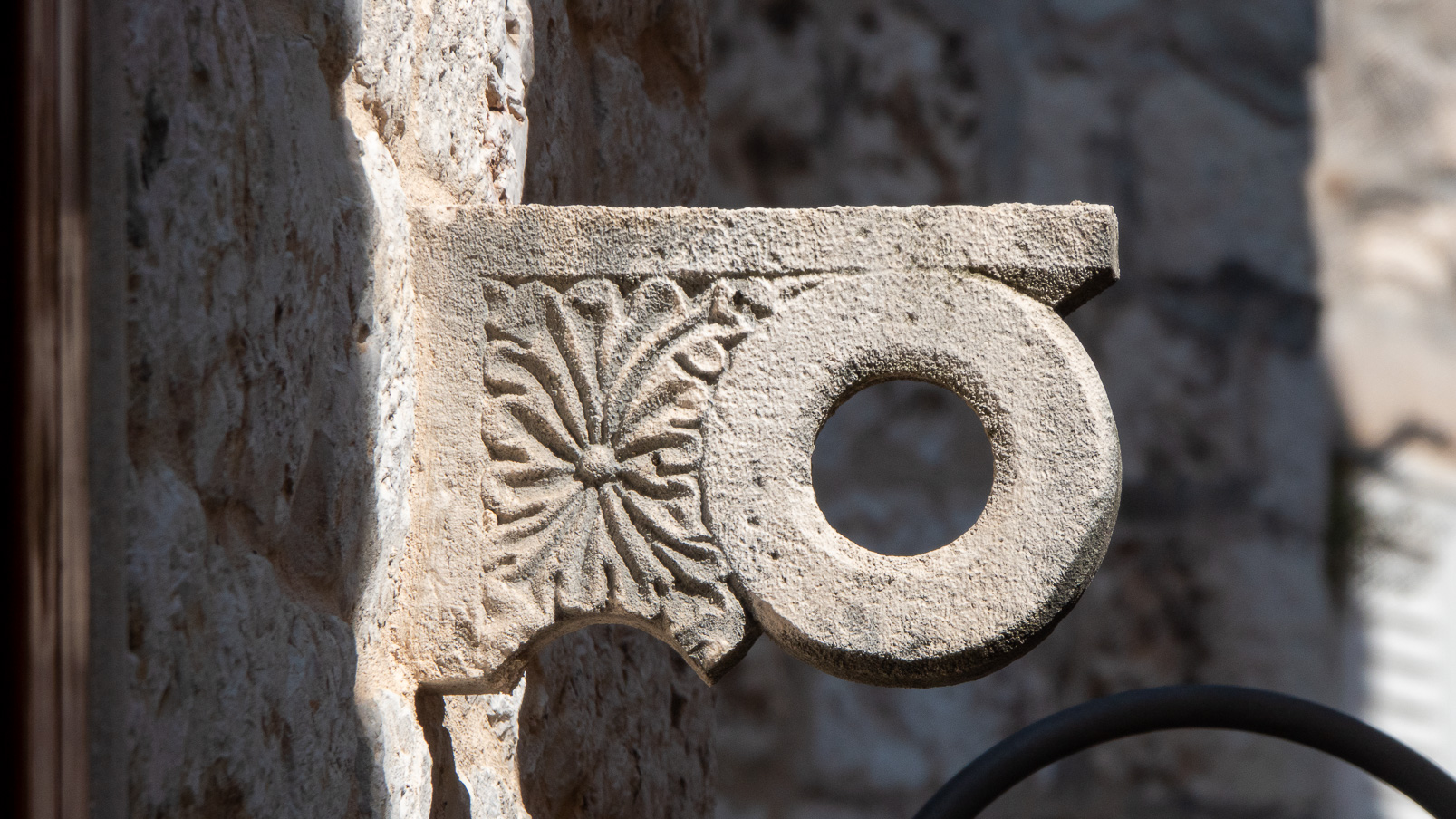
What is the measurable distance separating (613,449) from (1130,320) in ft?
5.72

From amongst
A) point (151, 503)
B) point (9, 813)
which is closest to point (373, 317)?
point (151, 503)

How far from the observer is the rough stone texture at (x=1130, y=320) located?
Answer: 7.33ft

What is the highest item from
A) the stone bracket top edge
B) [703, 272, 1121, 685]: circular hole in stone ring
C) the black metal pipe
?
the stone bracket top edge

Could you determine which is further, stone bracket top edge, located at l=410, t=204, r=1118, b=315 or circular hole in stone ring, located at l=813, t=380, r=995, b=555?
circular hole in stone ring, located at l=813, t=380, r=995, b=555

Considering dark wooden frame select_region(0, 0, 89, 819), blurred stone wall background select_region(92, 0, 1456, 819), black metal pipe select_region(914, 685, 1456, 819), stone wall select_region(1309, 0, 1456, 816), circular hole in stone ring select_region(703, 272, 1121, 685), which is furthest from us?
stone wall select_region(1309, 0, 1456, 816)

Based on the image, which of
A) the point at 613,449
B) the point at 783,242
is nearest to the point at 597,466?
the point at 613,449

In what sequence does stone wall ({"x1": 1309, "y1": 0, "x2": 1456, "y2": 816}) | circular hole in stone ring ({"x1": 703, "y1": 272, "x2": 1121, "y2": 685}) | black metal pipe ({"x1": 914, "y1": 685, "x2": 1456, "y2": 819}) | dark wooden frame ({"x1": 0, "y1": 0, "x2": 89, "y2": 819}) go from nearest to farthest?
dark wooden frame ({"x1": 0, "y1": 0, "x2": 89, "y2": 819}) < circular hole in stone ring ({"x1": 703, "y1": 272, "x2": 1121, "y2": 685}) < black metal pipe ({"x1": 914, "y1": 685, "x2": 1456, "y2": 819}) < stone wall ({"x1": 1309, "y1": 0, "x2": 1456, "y2": 816})

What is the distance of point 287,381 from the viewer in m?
0.69

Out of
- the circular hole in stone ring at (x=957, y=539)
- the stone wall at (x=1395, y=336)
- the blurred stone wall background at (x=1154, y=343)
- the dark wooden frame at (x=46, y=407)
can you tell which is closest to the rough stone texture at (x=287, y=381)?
the dark wooden frame at (x=46, y=407)

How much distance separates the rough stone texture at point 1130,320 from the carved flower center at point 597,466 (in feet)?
4.70

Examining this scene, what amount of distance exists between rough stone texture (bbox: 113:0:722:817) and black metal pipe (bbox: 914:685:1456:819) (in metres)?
0.37

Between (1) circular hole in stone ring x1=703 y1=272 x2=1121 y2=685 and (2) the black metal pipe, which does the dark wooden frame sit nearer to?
(1) circular hole in stone ring x1=703 y1=272 x2=1121 y2=685

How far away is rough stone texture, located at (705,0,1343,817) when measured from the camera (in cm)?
223

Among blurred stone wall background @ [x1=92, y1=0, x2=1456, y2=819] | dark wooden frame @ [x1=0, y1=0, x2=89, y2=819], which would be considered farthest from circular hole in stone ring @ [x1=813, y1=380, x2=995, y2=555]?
dark wooden frame @ [x1=0, y1=0, x2=89, y2=819]
